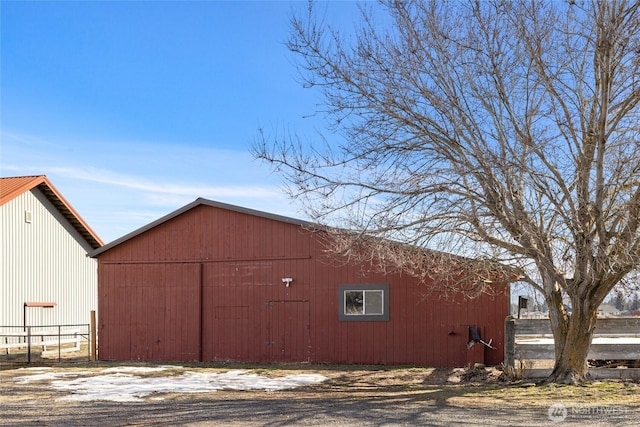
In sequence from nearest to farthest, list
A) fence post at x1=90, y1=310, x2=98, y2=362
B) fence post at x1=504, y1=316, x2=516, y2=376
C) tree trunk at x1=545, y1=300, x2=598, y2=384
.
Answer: tree trunk at x1=545, y1=300, x2=598, y2=384
fence post at x1=504, y1=316, x2=516, y2=376
fence post at x1=90, y1=310, x2=98, y2=362

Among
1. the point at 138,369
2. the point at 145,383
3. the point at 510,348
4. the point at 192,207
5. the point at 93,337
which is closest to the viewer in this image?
the point at 145,383

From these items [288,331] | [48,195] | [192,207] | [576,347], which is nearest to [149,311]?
[192,207]

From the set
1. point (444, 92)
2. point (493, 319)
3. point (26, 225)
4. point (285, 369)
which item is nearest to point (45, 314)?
point (26, 225)

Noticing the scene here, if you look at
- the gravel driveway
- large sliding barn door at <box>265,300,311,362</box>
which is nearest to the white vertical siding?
large sliding barn door at <box>265,300,311,362</box>

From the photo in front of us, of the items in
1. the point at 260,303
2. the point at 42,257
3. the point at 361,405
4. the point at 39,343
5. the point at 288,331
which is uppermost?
the point at 42,257

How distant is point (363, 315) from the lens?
16625mm

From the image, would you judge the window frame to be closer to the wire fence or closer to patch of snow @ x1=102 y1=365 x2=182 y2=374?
patch of snow @ x1=102 y1=365 x2=182 y2=374

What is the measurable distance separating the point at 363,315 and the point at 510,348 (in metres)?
4.30

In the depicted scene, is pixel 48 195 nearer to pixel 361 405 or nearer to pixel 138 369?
pixel 138 369

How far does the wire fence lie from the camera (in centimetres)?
1959

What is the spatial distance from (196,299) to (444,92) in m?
9.19

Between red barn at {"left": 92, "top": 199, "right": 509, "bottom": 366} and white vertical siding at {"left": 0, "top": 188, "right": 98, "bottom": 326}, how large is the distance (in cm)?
794

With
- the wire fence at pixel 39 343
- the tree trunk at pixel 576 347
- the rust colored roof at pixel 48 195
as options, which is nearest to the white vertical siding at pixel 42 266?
the rust colored roof at pixel 48 195

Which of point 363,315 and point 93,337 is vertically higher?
point 363,315
